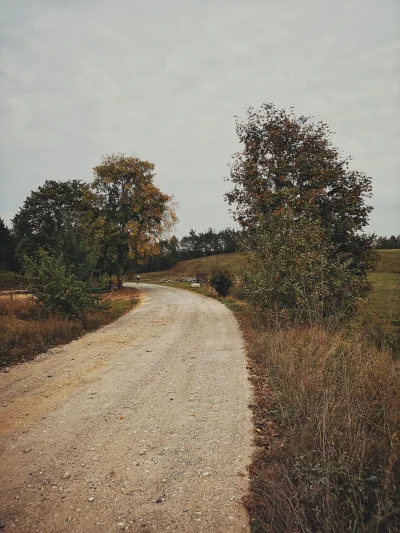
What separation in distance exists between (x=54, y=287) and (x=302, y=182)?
13.9 metres

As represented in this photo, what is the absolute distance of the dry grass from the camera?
7283mm

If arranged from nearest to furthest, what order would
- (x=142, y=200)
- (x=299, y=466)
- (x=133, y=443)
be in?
(x=299, y=466) → (x=133, y=443) → (x=142, y=200)

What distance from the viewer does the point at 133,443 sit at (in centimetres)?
365

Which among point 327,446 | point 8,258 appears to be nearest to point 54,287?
point 327,446

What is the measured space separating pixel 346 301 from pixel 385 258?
5360 cm

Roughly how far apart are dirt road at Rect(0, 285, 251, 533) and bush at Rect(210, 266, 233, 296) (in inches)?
630

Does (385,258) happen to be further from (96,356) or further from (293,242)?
(96,356)

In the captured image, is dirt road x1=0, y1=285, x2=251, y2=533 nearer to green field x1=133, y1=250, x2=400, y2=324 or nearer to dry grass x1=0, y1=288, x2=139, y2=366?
dry grass x1=0, y1=288, x2=139, y2=366

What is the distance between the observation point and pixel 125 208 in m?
28.0

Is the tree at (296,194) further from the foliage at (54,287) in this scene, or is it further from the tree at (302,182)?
the foliage at (54,287)

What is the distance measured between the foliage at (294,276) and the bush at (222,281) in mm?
12063

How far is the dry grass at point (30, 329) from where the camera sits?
728 centimetres

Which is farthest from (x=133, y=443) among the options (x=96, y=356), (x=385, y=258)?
(x=385, y=258)

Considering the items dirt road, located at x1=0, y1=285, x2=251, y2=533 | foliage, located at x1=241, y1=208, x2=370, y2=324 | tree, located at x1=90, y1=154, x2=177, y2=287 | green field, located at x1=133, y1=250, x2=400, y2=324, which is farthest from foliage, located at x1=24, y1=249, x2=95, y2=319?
tree, located at x1=90, y1=154, x2=177, y2=287
